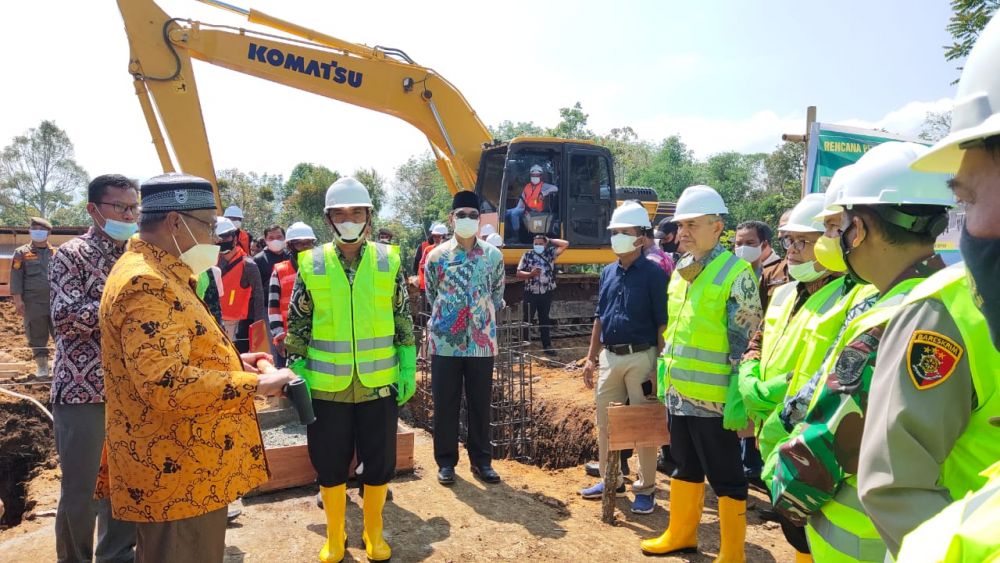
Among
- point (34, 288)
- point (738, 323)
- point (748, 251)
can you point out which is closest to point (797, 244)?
point (738, 323)

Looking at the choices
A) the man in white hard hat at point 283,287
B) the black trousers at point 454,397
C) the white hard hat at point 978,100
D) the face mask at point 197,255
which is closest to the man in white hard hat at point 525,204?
the man in white hard hat at point 283,287

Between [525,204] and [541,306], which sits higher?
[525,204]

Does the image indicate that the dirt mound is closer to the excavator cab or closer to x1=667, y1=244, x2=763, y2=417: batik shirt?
x1=667, y1=244, x2=763, y2=417: batik shirt

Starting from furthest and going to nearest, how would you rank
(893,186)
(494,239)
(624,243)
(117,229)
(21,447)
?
(494,239) < (21,447) < (624,243) < (117,229) < (893,186)

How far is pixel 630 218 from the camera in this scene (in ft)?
15.0

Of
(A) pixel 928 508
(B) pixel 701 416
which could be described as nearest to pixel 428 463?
(B) pixel 701 416

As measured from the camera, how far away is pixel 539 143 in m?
10.2

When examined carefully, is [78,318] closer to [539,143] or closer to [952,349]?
[952,349]

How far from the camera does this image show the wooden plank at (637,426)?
4.12 m

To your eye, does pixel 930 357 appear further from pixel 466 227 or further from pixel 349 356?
pixel 466 227

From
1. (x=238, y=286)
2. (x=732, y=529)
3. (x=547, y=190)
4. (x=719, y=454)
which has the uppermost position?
(x=547, y=190)

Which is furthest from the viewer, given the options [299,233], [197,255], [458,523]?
[299,233]

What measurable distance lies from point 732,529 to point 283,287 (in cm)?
383

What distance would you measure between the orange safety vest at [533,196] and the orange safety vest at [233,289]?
17.1 feet
